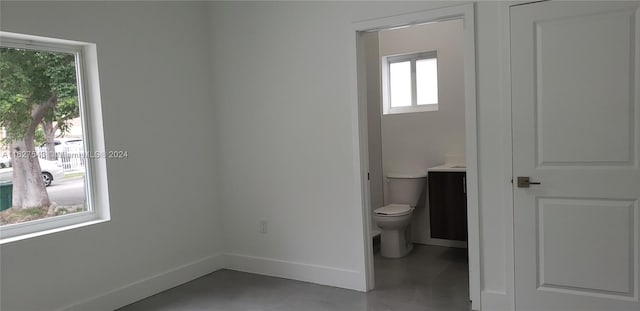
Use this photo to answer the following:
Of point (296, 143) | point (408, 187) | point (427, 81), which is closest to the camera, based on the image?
point (296, 143)

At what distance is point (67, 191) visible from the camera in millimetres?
3217

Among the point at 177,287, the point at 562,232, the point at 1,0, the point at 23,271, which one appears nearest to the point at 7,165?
the point at 23,271

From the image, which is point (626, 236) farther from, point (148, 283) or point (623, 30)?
point (148, 283)

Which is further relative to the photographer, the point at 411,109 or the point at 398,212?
the point at 411,109

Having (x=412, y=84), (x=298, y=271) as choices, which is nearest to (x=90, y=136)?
Answer: (x=298, y=271)

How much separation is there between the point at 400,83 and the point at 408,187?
1.17m

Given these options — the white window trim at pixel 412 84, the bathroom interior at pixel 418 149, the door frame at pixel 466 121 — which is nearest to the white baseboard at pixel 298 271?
the door frame at pixel 466 121

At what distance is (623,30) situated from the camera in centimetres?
248

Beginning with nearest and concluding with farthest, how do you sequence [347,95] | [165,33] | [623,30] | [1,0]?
[623,30], [1,0], [347,95], [165,33]

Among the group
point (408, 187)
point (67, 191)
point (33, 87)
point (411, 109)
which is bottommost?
point (408, 187)

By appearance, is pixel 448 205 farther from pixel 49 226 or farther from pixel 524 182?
pixel 49 226

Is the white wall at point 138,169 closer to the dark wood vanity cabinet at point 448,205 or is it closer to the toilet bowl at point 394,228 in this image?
the toilet bowl at point 394,228

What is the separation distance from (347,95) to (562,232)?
170 centimetres

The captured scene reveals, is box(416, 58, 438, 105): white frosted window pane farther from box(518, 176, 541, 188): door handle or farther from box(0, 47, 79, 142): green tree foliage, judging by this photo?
box(0, 47, 79, 142): green tree foliage
